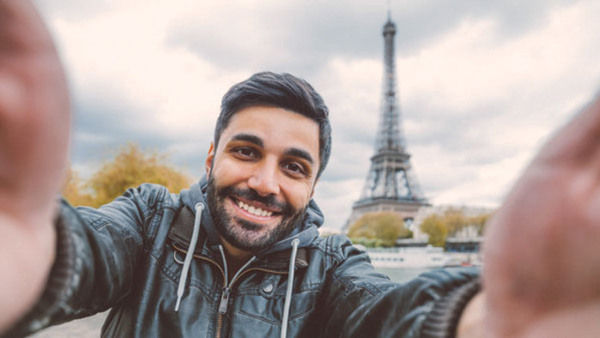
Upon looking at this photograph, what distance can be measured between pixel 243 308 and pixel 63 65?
4.34 ft

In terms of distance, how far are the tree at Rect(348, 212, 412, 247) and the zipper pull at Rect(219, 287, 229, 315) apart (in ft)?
139

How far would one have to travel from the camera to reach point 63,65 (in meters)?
0.55

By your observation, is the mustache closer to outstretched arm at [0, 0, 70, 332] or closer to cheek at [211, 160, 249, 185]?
cheek at [211, 160, 249, 185]

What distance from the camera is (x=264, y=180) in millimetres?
1761

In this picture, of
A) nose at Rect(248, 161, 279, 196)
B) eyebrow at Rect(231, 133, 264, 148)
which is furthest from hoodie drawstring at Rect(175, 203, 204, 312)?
eyebrow at Rect(231, 133, 264, 148)

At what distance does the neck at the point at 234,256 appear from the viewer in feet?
5.96

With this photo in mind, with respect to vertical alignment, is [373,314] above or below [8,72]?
below

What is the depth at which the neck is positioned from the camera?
1.82 m

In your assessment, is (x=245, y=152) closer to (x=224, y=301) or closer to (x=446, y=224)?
(x=224, y=301)

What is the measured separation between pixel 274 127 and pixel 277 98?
0.53 feet

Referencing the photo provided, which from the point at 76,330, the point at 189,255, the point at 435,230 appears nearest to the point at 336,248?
the point at 189,255

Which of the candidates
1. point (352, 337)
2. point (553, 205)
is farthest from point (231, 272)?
point (553, 205)

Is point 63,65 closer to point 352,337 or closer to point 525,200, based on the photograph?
point 525,200

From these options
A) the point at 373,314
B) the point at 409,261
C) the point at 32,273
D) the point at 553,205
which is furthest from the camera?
the point at 409,261
